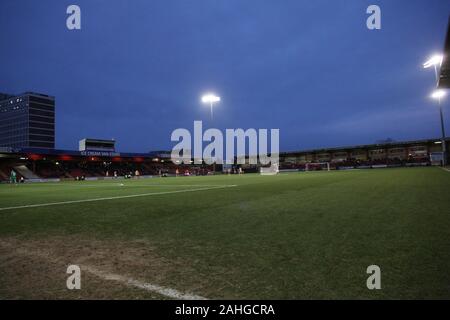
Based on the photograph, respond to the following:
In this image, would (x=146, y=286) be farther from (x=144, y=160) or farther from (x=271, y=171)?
(x=144, y=160)

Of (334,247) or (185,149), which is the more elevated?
(185,149)

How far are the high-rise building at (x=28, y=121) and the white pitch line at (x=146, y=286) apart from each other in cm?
15433

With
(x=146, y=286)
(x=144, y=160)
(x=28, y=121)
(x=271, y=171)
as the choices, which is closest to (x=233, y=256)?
(x=146, y=286)

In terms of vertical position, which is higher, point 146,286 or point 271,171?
point 146,286

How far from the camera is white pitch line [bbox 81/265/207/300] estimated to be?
2.48 metres

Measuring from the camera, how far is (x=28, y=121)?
13112 cm

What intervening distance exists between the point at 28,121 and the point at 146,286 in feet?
518

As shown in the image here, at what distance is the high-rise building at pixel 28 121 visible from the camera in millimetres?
132125

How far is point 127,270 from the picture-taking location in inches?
126

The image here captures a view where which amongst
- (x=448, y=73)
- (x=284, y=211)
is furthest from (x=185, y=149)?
(x=284, y=211)

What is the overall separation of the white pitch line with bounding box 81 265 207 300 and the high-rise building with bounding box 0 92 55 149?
154 metres
